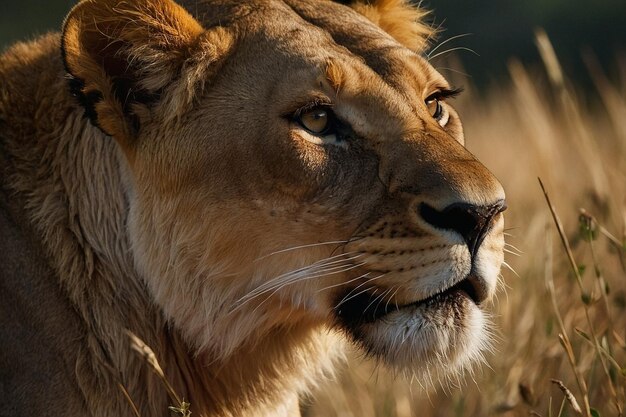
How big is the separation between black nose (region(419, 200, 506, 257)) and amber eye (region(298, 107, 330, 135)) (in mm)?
475

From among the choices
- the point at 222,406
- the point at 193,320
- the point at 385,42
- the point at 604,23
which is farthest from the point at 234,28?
the point at 604,23

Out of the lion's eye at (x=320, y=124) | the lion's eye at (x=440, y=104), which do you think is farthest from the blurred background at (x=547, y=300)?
the lion's eye at (x=320, y=124)

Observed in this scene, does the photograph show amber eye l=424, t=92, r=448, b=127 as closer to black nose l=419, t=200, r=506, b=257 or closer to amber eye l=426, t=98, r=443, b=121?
amber eye l=426, t=98, r=443, b=121

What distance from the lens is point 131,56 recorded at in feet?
11.9

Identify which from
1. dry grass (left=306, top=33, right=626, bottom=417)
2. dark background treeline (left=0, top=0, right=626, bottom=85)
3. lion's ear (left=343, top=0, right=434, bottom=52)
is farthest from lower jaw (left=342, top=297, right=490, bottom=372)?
dark background treeline (left=0, top=0, right=626, bottom=85)

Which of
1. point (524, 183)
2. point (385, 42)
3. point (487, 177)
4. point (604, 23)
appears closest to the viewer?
point (487, 177)

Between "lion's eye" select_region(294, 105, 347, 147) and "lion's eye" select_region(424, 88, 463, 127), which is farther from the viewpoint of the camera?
Result: "lion's eye" select_region(424, 88, 463, 127)

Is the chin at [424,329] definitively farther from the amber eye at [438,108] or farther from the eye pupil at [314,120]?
the amber eye at [438,108]

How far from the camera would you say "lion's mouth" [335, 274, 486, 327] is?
3.36 metres

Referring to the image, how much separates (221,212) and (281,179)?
8.8 inches

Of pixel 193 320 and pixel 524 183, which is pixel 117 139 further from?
pixel 524 183

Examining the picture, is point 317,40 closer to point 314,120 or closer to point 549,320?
point 314,120

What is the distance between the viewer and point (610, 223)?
Answer: 5312mm

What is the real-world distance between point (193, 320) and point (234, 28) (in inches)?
38.1
